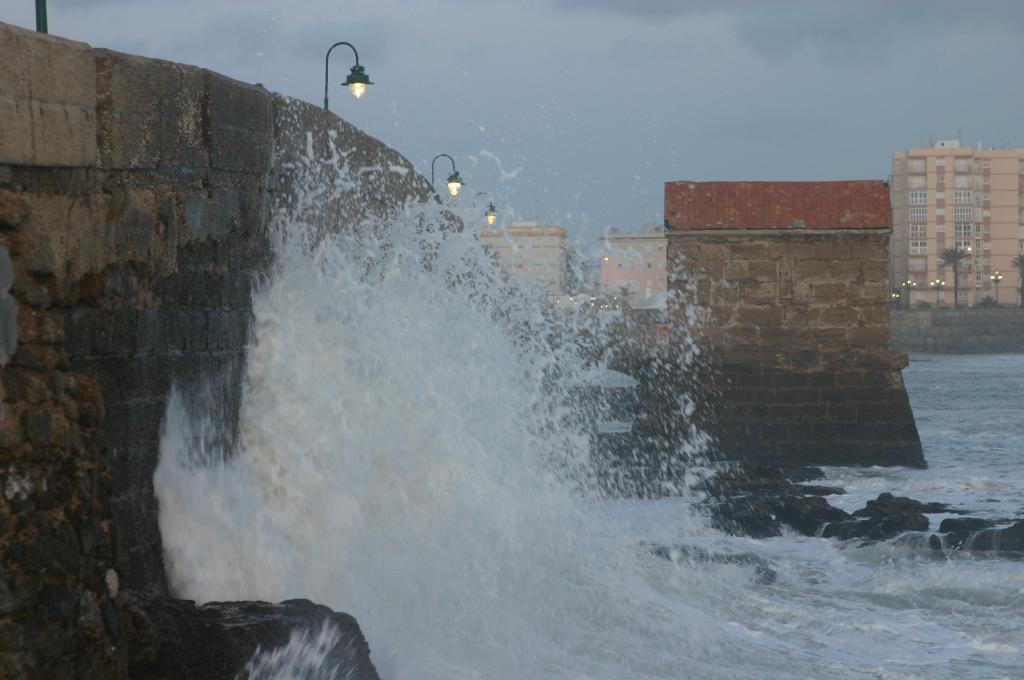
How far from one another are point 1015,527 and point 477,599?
6.11m

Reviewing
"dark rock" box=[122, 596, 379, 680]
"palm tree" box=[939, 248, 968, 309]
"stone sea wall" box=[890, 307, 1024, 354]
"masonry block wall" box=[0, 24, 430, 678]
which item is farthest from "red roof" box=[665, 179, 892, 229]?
"palm tree" box=[939, 248, 968, 309]

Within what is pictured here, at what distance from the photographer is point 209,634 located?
4375 millimetres

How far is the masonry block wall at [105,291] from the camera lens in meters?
3.78

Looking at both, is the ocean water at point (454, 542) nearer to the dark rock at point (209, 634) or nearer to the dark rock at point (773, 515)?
the dark rock at point (209, 634)

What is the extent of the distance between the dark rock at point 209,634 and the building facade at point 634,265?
954cm

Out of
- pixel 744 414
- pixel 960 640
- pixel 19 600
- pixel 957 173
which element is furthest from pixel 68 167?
pixel 957 173

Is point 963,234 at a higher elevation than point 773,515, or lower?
higher

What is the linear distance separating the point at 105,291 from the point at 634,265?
54.6 ft

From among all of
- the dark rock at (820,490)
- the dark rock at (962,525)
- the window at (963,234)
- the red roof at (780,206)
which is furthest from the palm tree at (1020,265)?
the dark rock at (962,525)

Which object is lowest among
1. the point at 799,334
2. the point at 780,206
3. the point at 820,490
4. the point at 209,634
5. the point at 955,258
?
the point at 820,490

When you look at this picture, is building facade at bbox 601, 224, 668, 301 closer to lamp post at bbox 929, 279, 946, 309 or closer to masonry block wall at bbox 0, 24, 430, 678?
masonry block wall at bbox 0, 24, 430, 678

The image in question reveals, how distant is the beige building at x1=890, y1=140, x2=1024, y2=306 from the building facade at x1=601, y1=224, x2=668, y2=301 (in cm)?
2217

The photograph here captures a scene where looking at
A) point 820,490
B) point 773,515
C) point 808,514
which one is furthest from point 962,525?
point 820,490

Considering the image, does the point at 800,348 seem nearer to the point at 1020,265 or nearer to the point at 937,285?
the point at 1020,265
